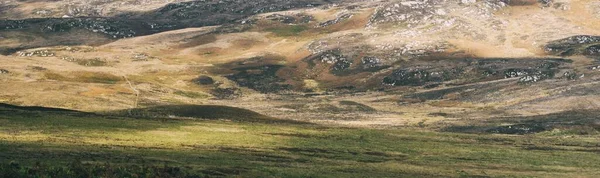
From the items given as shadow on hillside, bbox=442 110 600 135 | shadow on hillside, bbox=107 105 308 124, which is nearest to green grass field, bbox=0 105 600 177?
shadow on hillside, bbox=442 110 600 135

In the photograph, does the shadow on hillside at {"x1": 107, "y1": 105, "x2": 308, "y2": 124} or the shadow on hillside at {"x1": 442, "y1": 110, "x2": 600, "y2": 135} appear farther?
the shadow on hillside at {"x1": 442, "y1": 110, "x2": 600, "y2": 135}

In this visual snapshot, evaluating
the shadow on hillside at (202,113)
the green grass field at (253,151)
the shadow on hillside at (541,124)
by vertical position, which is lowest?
the shadow on hillside at (541,124)

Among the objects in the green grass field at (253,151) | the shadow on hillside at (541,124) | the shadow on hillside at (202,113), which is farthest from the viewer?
the shadow on hillside at (541,124)

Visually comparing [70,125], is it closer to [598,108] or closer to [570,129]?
[570,129]

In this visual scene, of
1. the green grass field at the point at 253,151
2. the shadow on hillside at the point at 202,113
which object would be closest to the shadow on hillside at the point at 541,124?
the green grass field at the point at 253,151

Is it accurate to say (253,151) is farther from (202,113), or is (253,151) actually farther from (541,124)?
(541,124)

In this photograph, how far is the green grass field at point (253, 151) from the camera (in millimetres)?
68688

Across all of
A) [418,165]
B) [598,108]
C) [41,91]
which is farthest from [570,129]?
[41,91]

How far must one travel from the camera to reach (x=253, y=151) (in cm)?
9300

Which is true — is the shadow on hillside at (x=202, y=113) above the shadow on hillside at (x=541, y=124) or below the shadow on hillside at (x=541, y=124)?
above

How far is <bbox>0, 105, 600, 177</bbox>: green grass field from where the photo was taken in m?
68.7

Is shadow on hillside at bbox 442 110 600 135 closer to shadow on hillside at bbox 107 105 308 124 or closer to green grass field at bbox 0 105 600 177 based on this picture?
green grass field at bbox 0 105 600 177

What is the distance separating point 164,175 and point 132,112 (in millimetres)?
108994

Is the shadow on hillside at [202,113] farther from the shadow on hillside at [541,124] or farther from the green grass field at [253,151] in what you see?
the shadow on hillside at [541,124]
